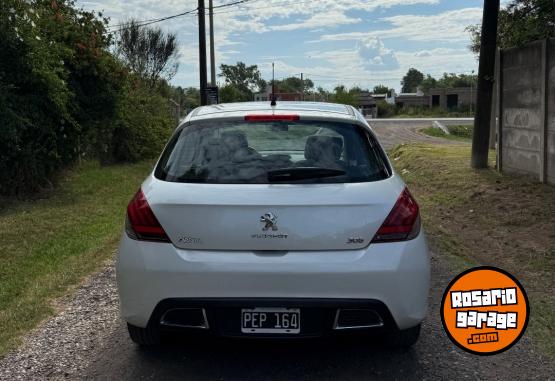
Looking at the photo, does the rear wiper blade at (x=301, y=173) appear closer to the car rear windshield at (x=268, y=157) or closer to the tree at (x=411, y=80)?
the car rear windshield at (x=268, y=157)

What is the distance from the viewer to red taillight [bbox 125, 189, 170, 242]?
11.0ft

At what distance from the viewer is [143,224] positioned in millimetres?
3408

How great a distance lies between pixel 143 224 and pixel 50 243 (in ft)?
14.0

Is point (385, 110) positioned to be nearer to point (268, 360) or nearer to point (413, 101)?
point (413, 101)

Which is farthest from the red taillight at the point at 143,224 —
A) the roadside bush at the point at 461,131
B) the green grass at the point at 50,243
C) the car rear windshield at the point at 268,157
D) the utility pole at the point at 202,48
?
the roadside bush at the point at 461,131

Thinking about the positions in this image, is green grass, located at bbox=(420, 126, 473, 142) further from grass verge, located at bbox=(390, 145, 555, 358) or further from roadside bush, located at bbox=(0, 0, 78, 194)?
roadside bush, located at bbox=(0, 0, 78, 194)

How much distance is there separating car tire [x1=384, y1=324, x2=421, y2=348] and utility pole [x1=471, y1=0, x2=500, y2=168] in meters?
8.56

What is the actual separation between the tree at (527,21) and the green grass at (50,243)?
7.11 metres

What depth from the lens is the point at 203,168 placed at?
3590 mm

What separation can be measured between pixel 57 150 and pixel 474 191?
7.33 metres

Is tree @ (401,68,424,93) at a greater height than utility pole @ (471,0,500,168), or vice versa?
tree @ (401,68,424,93)

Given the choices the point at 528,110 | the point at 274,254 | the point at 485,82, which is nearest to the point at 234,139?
the point at 274,254

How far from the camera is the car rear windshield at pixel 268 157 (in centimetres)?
349

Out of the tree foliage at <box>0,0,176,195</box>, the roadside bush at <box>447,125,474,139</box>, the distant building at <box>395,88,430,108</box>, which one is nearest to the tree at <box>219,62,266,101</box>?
the distant building at <box>395,88,430,108</box>
